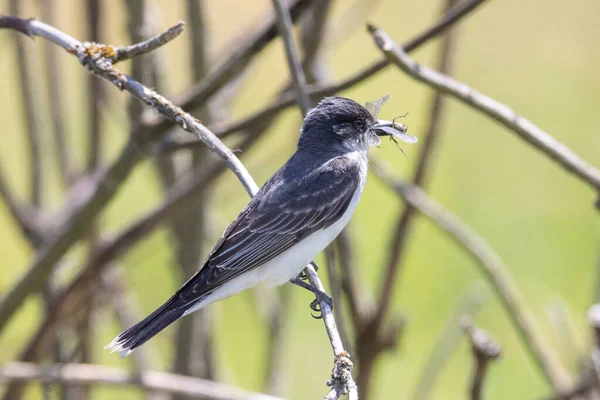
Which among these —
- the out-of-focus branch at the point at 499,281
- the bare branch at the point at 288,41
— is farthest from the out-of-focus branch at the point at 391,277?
the bare branch at the point at 288,41

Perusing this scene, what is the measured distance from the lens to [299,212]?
3154 millimetres

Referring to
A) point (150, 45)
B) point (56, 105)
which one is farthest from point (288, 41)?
point (56, 105)

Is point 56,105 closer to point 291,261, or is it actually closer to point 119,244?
point 119,244

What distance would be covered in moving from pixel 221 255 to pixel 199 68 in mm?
1263

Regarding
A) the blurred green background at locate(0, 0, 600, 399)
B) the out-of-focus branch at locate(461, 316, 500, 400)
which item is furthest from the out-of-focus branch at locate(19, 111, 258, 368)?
the out-of-focus branch at locate(461, 316, 500, 400)

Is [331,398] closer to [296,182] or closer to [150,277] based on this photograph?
[296,182]

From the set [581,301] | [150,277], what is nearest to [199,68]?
[150,277]

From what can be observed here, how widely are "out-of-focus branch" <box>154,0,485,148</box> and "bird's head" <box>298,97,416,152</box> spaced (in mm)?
78

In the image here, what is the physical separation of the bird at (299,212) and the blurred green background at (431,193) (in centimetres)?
118

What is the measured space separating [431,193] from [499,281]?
11.7 feet

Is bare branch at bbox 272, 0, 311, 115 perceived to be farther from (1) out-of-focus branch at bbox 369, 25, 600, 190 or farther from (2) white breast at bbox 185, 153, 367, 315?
(2) white breast at bbox 185, 153, 367, 315

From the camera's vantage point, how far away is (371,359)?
3.96 metres

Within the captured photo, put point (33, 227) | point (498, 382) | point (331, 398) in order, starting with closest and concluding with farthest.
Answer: point (331, 398) < point (33, 227) < point (498, 382)

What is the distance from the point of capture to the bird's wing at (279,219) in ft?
10.1
